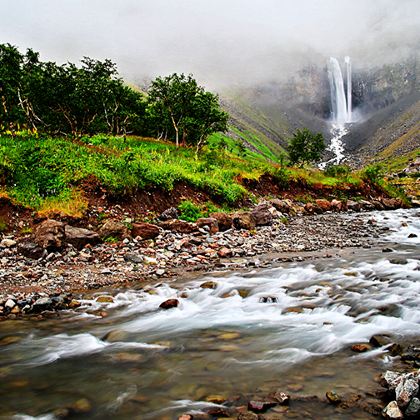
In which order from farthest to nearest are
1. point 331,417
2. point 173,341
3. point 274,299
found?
point 274,299, point 173,341, point 331,417

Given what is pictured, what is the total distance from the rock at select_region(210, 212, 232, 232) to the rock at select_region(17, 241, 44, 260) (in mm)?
7543

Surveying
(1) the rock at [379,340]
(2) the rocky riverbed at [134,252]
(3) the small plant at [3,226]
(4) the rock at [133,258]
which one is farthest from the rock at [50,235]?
(1) the rock at [379,340]

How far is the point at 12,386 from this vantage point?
494 centimetres

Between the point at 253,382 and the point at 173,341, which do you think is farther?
the point at 173,341

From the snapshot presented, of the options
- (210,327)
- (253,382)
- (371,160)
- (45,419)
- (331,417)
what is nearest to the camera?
(331,417)

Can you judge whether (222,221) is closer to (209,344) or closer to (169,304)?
(169,304)

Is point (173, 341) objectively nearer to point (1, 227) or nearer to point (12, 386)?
point (12, 386)

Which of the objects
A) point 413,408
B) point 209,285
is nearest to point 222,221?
point 209,285

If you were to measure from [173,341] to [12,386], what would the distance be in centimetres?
255

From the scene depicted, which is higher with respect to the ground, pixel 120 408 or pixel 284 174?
pixel 284 174

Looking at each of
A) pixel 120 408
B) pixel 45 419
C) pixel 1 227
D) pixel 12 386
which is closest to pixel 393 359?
pixel 120 408

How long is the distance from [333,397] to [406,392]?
774 millimetres

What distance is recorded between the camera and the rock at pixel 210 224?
15250 mm

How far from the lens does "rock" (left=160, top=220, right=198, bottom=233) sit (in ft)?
47.2
